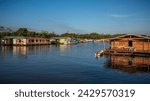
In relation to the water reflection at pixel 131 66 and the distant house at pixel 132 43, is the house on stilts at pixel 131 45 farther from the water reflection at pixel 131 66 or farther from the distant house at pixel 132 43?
the water reflection at pixel 131 66

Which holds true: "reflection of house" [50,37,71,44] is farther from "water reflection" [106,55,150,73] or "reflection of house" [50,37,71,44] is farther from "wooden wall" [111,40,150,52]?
"water reflection" [106,55,150,73]

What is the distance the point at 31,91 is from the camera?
7.82 metres

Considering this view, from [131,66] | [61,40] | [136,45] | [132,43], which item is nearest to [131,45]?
[132,43]

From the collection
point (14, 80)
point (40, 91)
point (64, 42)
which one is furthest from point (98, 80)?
point (64, 42)

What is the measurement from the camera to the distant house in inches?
959

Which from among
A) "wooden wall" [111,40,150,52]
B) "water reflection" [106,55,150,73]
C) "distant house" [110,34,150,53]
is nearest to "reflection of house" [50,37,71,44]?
"wooden wall" [111,40,150,52]

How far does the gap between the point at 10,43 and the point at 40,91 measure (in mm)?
45132

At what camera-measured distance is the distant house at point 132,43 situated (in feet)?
79.9

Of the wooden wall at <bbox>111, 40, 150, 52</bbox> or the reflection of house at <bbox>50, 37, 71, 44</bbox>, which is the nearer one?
the wooden wall at <bbox>111, 40, 150, 52</bbox>

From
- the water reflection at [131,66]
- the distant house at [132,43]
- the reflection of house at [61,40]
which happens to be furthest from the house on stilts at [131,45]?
the reflection of house at [61,40]

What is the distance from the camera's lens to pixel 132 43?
84.0ft

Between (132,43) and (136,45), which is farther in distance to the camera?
(132,43)

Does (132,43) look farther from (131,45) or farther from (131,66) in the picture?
(131,66)

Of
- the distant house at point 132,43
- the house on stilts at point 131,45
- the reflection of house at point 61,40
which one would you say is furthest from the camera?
the reflection of house at point 61,40
